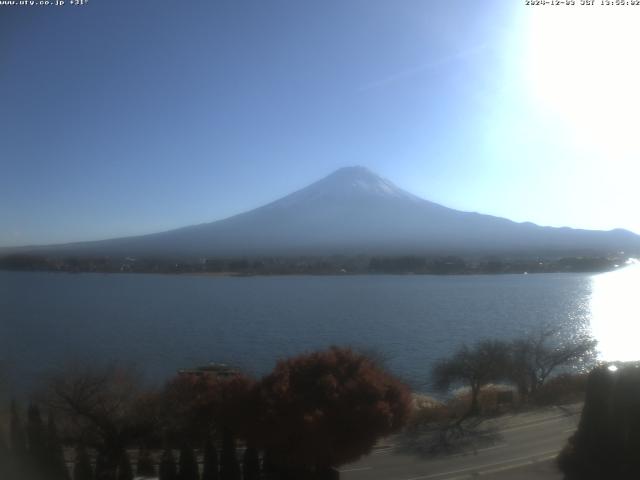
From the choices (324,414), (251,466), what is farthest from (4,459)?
(324,414)

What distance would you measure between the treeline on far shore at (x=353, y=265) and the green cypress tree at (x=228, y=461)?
1041 cm

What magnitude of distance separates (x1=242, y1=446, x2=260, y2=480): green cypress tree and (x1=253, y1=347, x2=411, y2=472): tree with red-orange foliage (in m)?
0.12

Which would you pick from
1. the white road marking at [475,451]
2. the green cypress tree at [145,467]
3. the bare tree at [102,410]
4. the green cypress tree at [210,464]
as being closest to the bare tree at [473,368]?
the white road marking at [475,451]

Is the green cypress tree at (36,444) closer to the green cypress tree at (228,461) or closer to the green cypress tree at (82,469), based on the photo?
the green cypress tree at (82,469)

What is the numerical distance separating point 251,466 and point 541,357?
210 inches

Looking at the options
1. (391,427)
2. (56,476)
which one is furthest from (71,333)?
(391,427)

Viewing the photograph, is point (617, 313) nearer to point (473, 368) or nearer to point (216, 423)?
point (473, 368)

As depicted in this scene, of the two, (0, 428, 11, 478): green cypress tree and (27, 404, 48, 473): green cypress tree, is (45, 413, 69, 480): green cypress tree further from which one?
(0, 428, 11, 478): green cypress tree

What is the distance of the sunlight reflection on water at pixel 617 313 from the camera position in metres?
9.09

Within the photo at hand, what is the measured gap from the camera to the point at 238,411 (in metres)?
4.66

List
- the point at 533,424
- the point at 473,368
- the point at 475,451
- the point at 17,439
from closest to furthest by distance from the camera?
the point at 17,439, the point at 475,451, the point at 533,424, the point at 473,368

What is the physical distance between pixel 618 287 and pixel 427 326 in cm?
676

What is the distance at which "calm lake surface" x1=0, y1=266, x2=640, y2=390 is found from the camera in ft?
27.5

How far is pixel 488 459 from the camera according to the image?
15.8 ft
